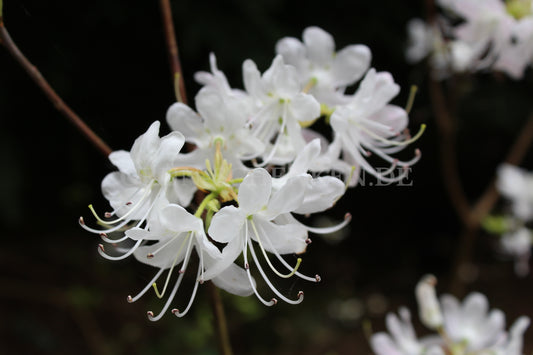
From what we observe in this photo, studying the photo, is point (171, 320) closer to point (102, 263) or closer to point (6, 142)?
point (102, 263)

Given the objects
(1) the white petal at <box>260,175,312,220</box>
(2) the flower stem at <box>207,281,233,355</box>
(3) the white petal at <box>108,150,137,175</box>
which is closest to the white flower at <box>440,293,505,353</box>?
(2) the flower stem at <box>207,281,233,355</box>

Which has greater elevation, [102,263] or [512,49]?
[102,263]

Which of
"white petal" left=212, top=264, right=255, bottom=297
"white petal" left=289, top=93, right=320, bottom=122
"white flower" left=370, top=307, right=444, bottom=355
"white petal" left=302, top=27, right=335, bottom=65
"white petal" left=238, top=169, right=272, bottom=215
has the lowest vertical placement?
"white flower" left=370, top=307, right=444, bottom=355

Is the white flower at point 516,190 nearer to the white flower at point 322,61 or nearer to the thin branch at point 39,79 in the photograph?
the white flower at point 322,61

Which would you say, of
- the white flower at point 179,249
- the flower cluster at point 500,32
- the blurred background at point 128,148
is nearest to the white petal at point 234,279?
the white flower at point 179,249

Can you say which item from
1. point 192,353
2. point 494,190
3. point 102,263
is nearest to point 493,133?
point 494,190

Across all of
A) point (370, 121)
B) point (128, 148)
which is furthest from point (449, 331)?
point (128, 148)

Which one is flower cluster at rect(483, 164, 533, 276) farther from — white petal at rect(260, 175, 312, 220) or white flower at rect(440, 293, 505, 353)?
white petal at rect(260, 175, 312, 220)
